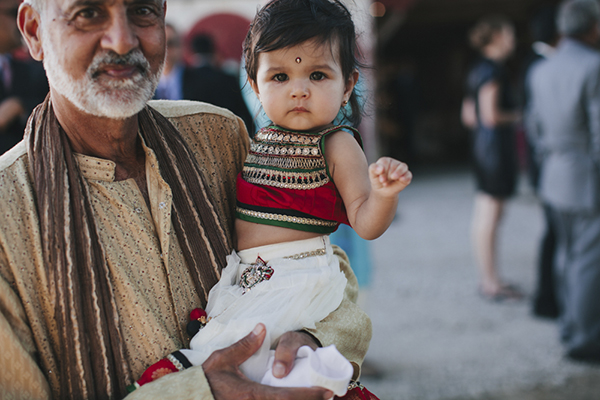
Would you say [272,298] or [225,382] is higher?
[272,298]

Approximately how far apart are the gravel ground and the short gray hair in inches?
86.8

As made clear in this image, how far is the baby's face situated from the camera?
1579mm

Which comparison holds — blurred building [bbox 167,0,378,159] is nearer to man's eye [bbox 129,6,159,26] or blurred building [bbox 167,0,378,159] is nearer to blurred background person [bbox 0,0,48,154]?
blurred background person [bbox 0,0,48,154]

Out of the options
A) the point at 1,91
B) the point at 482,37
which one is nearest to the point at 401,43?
the point at 482,37

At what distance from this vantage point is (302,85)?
5.17ft

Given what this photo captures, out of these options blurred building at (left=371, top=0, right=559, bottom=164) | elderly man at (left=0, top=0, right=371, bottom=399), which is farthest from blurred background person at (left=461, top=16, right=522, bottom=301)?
blurred building at (left=371, top=0, right=559, bottom=164)

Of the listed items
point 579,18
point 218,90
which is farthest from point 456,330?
point 218,90

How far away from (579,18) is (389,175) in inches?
124

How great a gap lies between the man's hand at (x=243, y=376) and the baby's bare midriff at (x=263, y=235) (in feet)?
0.97

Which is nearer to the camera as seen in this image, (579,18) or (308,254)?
(308,254)

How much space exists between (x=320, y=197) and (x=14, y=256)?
2.60ft

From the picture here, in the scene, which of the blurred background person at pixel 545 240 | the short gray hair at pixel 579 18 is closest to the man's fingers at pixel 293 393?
the short gray hair at pixel 579 18

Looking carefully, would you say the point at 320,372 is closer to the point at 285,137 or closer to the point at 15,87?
the point at 285,137

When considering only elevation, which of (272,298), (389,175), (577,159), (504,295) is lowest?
(504,295)
